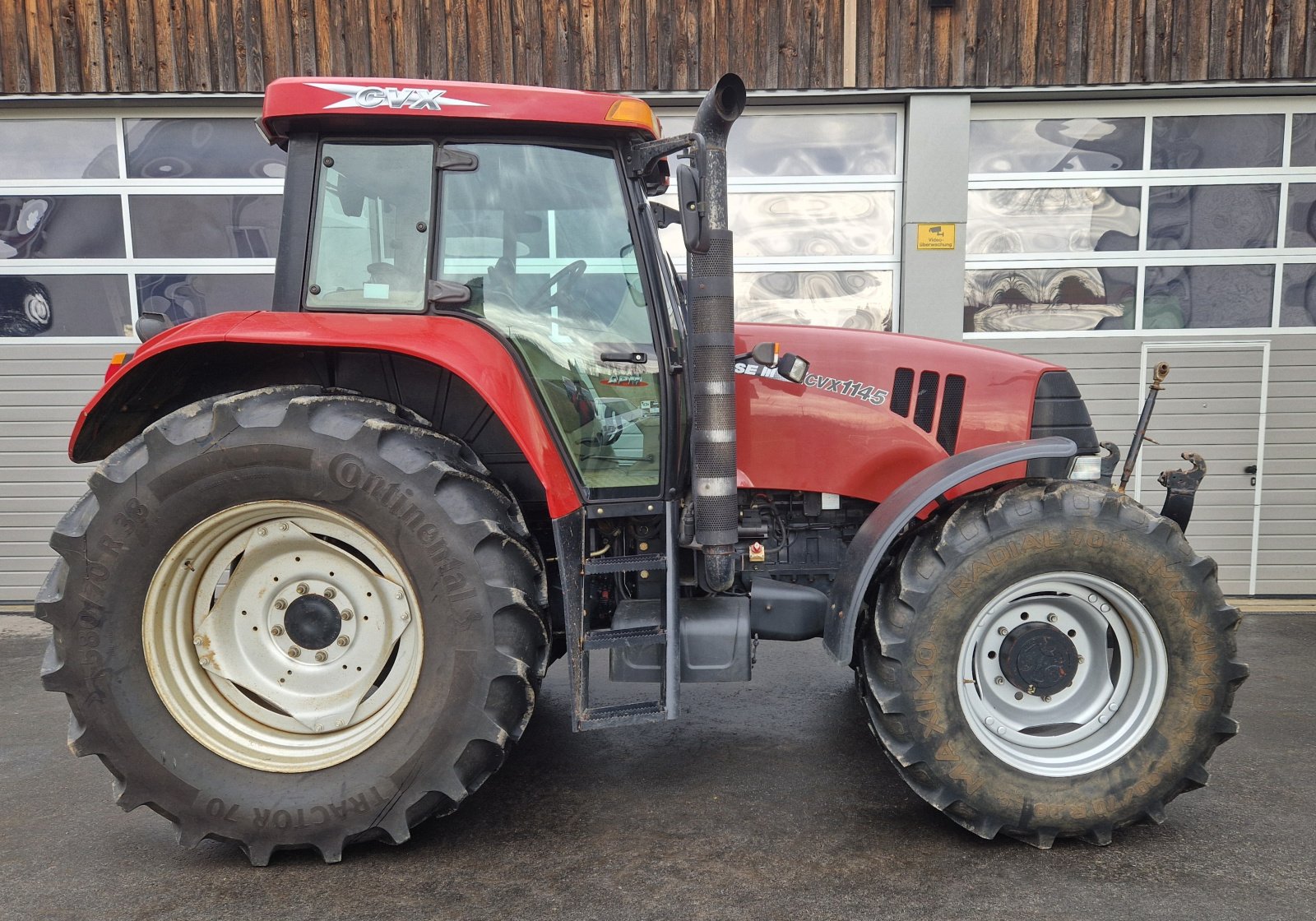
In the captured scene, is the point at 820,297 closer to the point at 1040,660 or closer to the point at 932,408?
the point at 932,408

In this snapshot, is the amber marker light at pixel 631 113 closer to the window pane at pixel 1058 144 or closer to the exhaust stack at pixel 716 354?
the exhaust stack at pixel 716 354

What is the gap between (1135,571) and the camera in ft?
7.99

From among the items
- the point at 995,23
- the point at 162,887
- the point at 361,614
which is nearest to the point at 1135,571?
the point at 361,614

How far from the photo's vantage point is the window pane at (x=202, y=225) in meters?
5.85

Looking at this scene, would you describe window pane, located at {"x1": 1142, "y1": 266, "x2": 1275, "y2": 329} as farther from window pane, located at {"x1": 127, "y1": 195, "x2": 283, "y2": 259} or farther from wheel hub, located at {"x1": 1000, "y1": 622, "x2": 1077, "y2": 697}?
window pane, located at {"x1": 127, "y1": 195, "x2": 283, "y2": 259}

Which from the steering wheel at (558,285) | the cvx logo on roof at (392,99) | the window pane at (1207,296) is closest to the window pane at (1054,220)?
the window pane at (1207,296)

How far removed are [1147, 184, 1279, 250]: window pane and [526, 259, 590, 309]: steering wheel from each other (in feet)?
15.9

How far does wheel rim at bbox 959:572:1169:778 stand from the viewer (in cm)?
248

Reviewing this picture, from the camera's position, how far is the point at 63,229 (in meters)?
5.86

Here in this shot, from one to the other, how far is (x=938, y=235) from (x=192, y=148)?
4.99 metres

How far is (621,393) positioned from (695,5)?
3.99 m

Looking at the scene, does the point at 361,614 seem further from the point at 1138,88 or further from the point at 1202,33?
the point at 1202,33

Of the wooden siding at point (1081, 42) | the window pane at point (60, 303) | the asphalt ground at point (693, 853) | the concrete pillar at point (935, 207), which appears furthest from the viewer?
the window pane at point (60, 303)

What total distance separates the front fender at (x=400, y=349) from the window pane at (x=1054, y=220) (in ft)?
14.5
